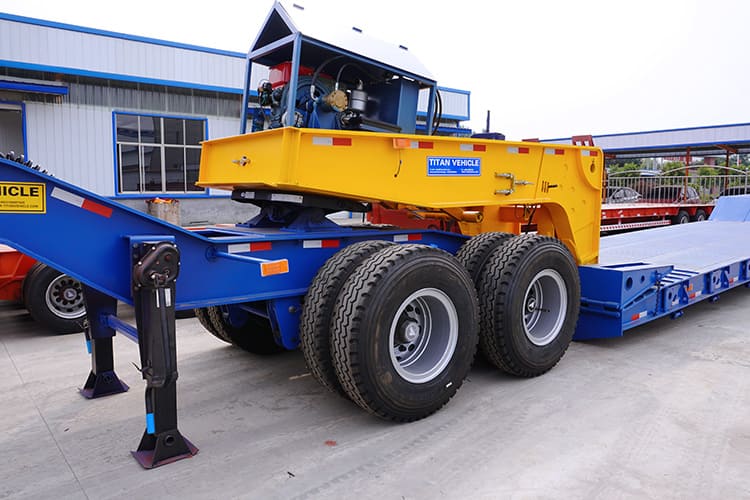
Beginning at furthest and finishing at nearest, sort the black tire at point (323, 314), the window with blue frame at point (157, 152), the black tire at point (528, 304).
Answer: the window with blue frame at point (157, 152), the black tire at point (528, 304), the black tire at point (323, 314)

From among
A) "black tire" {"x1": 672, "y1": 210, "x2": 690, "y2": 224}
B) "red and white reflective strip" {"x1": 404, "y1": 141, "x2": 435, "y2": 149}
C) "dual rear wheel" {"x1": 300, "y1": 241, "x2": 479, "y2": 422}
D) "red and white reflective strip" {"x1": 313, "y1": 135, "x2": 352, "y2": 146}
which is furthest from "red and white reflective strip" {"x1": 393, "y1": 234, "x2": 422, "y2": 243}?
"black tire" {"x1": 672, "y1": 210, "x2": 690, "y2": 224}

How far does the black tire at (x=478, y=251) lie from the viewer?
451 centimetres

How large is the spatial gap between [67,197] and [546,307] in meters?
3.70

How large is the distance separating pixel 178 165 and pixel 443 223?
1282cm

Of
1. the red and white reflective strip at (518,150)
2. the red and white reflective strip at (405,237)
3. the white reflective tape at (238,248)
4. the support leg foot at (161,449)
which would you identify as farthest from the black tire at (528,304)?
the support leg foot at (161,449)

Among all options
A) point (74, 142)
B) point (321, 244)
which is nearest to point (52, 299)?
point (321, 244)

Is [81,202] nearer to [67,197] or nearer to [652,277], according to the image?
[67,197]

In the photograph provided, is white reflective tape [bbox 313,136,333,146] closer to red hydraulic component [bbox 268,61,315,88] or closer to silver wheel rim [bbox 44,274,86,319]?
red hydraulic component [bbox 268,61,315,88]

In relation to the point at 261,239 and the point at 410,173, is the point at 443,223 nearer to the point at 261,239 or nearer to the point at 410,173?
the point at 410,173

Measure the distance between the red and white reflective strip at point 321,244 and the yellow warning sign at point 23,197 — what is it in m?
1.57

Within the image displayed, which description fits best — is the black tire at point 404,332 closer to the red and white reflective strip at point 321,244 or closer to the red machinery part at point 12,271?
the red and white reflective strip at point 321,244

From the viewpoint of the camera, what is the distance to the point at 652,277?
215 inches

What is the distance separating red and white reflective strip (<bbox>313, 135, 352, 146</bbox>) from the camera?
3635 mm

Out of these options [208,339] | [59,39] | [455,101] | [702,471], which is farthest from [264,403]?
[455,101]
